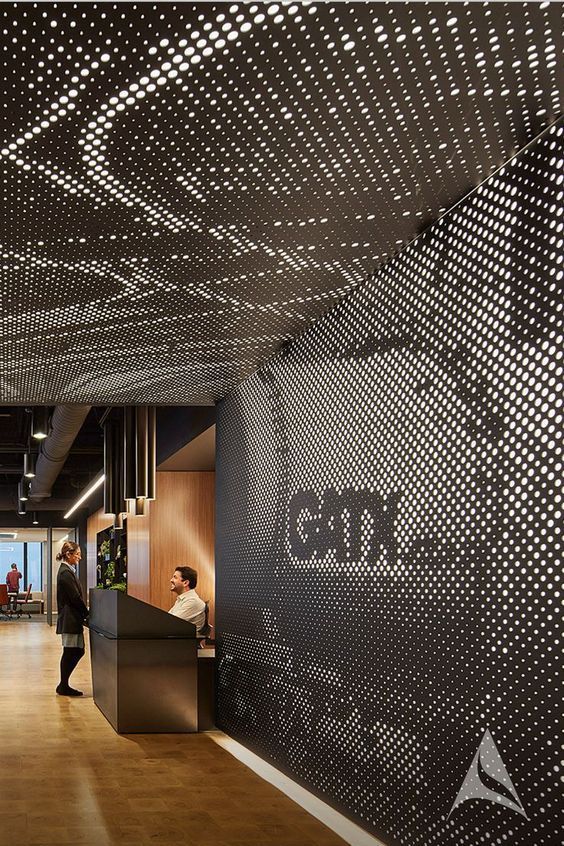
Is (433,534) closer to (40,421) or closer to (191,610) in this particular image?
(191,610)

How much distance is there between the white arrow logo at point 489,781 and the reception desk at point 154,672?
3.74 metres

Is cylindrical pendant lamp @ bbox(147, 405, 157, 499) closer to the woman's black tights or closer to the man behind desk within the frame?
the woman's black tights

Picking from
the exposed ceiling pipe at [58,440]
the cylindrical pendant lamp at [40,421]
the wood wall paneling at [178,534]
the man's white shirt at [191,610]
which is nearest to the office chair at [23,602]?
the exposed ceiling pipe at [58,440]

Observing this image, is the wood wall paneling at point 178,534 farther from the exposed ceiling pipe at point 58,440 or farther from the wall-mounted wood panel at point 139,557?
the exposed ceiling pipe at point 58,440

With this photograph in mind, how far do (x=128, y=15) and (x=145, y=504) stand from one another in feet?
33.3

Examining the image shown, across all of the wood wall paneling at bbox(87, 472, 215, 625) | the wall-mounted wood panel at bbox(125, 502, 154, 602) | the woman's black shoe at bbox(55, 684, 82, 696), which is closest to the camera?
the woman's black shoe at bbox(55, 684, 82, 696)

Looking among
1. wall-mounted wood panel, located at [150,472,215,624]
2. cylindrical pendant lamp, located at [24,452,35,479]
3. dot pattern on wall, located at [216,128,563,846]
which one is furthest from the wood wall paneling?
dot pattern on wall, located at [216,128,563,846]

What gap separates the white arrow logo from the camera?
2984mm

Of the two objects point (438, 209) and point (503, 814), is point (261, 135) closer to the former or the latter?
point (438, 209)

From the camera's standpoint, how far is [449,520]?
3.49m

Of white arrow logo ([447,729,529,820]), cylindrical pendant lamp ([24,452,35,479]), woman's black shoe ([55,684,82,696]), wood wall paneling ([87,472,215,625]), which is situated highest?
cylindrical pendant lamp ([24,452,35,479])

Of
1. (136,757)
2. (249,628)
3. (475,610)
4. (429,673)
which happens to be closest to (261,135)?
(475,610)

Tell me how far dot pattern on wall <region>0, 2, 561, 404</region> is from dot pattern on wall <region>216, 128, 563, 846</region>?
274 millimetres

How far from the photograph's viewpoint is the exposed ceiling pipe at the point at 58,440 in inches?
424
